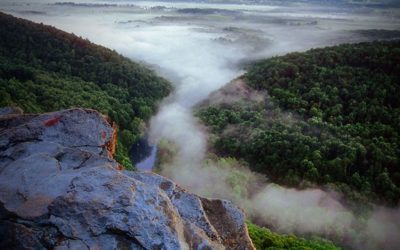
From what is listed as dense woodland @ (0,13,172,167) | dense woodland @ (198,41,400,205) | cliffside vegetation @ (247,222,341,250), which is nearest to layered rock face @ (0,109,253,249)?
cliffside vegetation @ (247,222,341,250)

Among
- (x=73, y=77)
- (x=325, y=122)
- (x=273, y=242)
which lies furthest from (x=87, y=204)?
(x=73, y=77)

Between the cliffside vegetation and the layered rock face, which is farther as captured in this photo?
the cliffside vegetation

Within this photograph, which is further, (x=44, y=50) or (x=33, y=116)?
(x=44, y=50)

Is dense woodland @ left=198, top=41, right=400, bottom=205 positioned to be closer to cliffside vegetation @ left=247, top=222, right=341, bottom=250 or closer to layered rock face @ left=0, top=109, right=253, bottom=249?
cliffside vegetation @ left=247, top=222, right=341, bottom=250

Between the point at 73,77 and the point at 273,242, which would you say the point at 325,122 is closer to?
the point at 273,242

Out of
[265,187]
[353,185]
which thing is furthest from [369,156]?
[265,187]

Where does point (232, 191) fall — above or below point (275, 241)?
below

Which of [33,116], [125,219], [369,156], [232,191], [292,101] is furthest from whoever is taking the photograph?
[292,101]

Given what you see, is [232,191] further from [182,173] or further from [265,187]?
[182,173]
